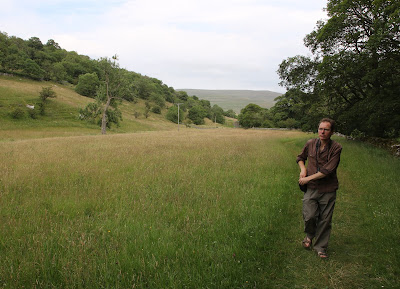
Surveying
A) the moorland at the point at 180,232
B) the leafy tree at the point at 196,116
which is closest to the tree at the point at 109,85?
the moorland at the point at 180,232

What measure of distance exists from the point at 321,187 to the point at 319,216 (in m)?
0.55

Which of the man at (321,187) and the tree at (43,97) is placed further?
the tree at (43,97)

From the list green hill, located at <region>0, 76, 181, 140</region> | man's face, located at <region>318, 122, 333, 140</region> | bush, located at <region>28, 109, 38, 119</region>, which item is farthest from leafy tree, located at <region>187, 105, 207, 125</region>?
man's face, located at <region>318, 122, 333, 140</region>

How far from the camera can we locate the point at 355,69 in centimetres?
1582

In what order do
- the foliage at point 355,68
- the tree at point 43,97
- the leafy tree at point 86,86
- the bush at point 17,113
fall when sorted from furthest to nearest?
1. the leafy tree at point 86,86
2. the tree at point 43,97
3. the bush at point 17,113
4. the foliage at point 355,68

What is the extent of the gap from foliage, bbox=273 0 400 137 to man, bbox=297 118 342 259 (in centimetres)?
1191

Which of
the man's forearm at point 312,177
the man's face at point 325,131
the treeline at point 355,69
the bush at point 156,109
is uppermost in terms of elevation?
the treeline at point 355,69

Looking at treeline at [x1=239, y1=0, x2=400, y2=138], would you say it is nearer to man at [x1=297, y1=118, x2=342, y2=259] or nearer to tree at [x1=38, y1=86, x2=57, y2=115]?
man at [x1=297, y1=118, x2=342, y2=259]

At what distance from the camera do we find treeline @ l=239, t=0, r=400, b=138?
13781mm

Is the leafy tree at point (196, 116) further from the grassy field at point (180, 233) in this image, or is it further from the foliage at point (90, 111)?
the grassy field at point (180, 233)

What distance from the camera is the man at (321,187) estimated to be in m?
3.89

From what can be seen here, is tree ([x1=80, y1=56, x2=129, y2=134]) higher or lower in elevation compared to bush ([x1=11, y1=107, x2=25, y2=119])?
higher

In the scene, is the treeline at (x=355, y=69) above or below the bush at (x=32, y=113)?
above

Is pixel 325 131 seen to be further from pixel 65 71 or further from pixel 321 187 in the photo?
pixel 65 71
